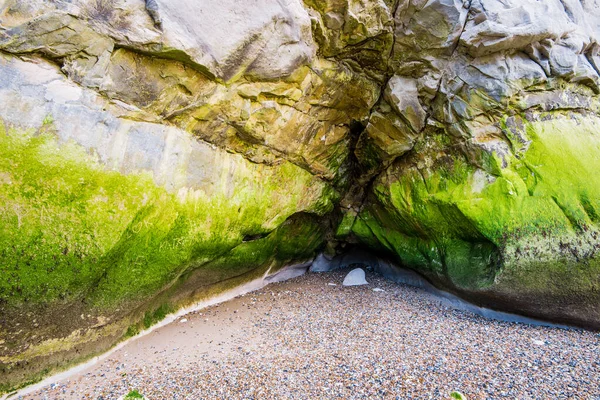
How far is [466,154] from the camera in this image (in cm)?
816

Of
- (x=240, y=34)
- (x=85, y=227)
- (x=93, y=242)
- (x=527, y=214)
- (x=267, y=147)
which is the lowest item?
(x=527, y=214)

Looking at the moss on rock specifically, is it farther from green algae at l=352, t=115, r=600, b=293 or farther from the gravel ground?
the gravel ground

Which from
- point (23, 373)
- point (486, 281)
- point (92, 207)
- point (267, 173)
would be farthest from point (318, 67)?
point (23, 373)

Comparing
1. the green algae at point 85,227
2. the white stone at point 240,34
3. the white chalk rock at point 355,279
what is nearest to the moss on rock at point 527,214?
the white chalk rock at point 355,279

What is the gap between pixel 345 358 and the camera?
5836 millimetres

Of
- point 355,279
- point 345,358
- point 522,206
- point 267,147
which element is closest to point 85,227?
point 267,147

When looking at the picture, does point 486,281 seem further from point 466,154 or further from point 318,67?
point 318,67

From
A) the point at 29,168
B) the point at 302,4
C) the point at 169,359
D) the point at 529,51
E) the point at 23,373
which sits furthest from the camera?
the point at 529,51

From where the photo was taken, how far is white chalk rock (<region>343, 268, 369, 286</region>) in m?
10.9

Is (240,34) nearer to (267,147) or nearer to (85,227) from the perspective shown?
(267,147)

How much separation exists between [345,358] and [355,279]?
17.6 ft

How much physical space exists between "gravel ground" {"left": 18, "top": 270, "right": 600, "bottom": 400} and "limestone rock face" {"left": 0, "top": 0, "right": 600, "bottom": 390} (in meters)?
0.76

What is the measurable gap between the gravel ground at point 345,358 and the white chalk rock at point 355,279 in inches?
82.8

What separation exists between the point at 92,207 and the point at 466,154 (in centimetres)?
761
